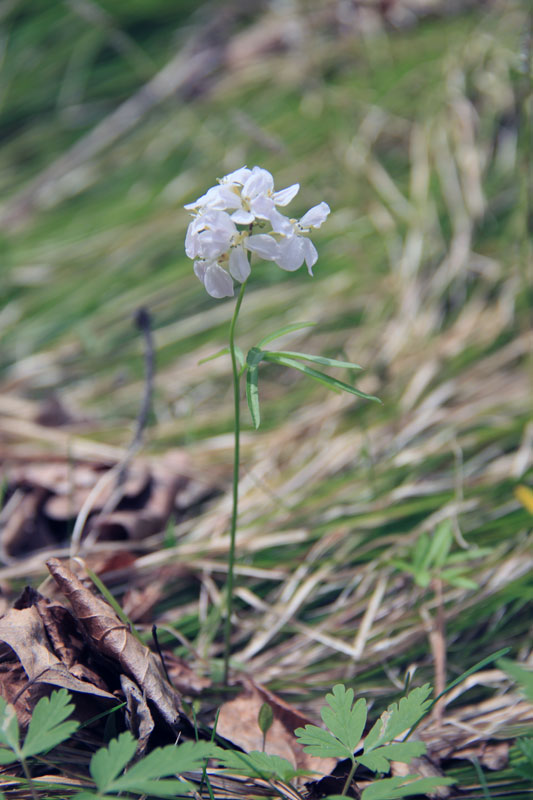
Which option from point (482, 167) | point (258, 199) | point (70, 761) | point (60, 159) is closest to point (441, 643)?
point (70, 761)

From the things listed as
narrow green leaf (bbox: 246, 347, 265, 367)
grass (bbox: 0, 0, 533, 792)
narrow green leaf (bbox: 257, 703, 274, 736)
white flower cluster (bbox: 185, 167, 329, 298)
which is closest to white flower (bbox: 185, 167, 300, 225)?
white flower cluster (bbox: 185, 167, 329, 298)

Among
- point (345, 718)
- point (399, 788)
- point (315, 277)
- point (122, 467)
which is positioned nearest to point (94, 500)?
point (122, 467)

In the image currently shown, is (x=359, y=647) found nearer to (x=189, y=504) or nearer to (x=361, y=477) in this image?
(x=361, y=477)

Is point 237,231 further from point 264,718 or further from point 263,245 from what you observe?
point 264,718

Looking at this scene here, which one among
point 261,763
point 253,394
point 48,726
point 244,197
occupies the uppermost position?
point 244,197

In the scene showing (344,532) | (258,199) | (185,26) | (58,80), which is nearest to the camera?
(258,199)

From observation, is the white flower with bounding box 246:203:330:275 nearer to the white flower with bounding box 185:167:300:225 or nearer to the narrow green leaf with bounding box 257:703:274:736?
the white flower with bounding box 185:167:300:225
